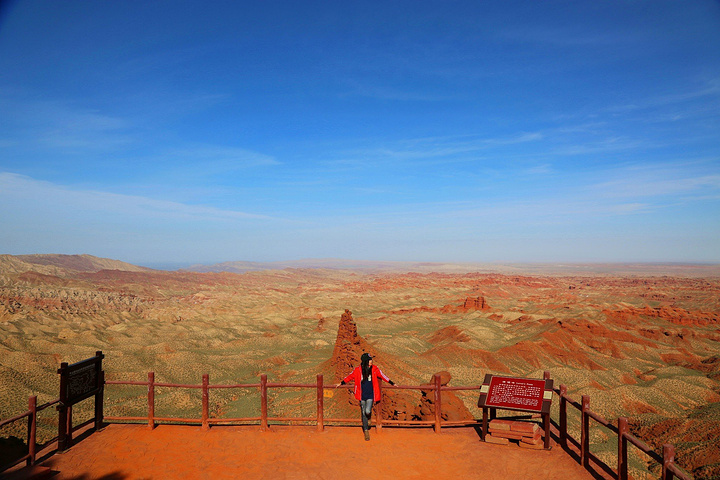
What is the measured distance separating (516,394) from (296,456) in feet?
16.6

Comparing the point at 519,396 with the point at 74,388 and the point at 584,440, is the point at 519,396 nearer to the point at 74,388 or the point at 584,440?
the point at 584,440

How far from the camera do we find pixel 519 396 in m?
9.98

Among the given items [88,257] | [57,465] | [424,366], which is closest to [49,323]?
[424,366]

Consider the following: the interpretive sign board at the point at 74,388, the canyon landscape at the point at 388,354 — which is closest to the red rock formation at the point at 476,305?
the canyon landscape at the point at 388,354

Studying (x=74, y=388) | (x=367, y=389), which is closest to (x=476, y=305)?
(x=367, y=389)

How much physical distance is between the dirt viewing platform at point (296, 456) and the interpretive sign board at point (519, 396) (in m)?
0.90

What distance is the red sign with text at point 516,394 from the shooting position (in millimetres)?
9758

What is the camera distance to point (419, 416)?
16.1 m

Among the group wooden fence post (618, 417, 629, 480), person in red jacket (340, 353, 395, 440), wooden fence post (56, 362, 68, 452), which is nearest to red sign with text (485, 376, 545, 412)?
wooden fence post (618, 417, 629, 480)

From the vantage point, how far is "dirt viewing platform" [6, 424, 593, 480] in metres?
8.91

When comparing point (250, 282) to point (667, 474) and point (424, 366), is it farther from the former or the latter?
point (667, 474)

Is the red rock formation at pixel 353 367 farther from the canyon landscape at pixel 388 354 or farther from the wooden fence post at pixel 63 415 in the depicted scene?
the wooden fence post at pixel 63 415

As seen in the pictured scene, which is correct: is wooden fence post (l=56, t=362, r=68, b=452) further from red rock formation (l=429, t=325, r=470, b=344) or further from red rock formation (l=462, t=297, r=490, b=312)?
red rock formation (l=462, t=297, r=490, b=312)

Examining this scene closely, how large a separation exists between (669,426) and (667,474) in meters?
14.8
